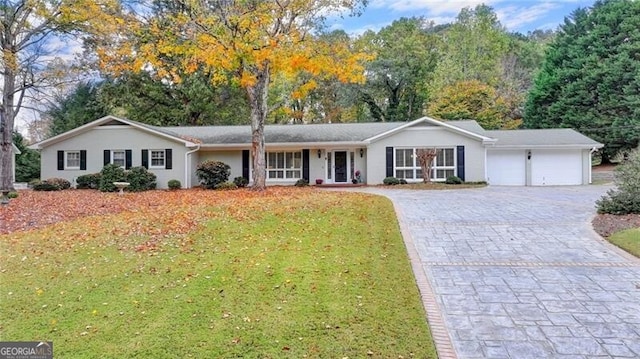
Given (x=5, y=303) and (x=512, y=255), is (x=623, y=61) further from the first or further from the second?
(x=5, y=303)

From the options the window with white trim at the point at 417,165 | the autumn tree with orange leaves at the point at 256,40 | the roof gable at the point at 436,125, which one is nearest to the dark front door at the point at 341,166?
the roof gable at the point at 436,125

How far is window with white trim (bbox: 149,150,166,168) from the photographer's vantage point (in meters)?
21.5

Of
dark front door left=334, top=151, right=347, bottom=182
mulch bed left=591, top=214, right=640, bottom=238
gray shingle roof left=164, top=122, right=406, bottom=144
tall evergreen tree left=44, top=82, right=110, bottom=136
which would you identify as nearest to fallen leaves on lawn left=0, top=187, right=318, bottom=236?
mulch bed left=591, top=214, right=640, bottom=238

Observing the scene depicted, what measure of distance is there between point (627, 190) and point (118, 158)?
21495 mm

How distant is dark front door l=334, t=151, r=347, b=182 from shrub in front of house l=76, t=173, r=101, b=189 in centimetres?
1232

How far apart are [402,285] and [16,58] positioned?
19.0 m

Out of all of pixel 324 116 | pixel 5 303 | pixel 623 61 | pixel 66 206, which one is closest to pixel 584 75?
pixel 623 61

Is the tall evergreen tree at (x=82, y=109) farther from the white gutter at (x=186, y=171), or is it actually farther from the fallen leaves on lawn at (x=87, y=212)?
the fallen leaves on lawn at (x=87, y=212)

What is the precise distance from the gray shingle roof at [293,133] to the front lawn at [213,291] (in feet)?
43.9

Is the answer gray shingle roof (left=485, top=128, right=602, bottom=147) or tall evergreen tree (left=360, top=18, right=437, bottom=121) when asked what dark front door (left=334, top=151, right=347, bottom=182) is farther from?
tall evergreen tree (left=360, top=18, right=437, bottom=121)

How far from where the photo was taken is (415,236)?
340 inches

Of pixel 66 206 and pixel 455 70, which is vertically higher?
pixel 455 70

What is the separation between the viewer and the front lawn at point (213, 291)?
397cm

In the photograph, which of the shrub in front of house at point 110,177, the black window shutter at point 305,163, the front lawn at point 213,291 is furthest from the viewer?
the black window shutter at point 305,163
